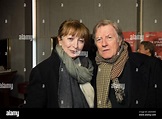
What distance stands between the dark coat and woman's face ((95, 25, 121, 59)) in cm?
8

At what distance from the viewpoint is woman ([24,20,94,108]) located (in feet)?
3.12

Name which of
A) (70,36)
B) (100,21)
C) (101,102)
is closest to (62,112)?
(101,102)

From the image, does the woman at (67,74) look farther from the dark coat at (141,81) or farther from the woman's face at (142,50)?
the woman's face at (142,50)

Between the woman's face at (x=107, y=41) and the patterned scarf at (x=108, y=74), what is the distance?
2 centimetres

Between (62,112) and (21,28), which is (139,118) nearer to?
(62,112)

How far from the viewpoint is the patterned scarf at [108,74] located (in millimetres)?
959

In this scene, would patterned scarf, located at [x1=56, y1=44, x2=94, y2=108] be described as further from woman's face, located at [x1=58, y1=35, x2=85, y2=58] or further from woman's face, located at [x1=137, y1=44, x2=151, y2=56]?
woman's face, located at [x1=137, y1=44, x2=151, y2=56]

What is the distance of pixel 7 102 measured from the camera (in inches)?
39.9

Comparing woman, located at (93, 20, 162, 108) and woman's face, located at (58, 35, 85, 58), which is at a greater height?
woman's face, located at (58, 35, 85, 58)

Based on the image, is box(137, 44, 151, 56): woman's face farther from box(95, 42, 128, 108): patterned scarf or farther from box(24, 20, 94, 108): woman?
box(24, 20, 94, 108): woman

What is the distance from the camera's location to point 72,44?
3.13 feet

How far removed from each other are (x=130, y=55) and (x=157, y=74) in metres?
0.16

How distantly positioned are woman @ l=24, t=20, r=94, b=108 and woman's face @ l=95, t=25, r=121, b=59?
60 mm

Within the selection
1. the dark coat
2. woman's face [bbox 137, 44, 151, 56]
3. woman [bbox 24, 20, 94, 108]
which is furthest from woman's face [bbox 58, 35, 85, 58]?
woman's face [bbox 137, 44, 151, 56]
